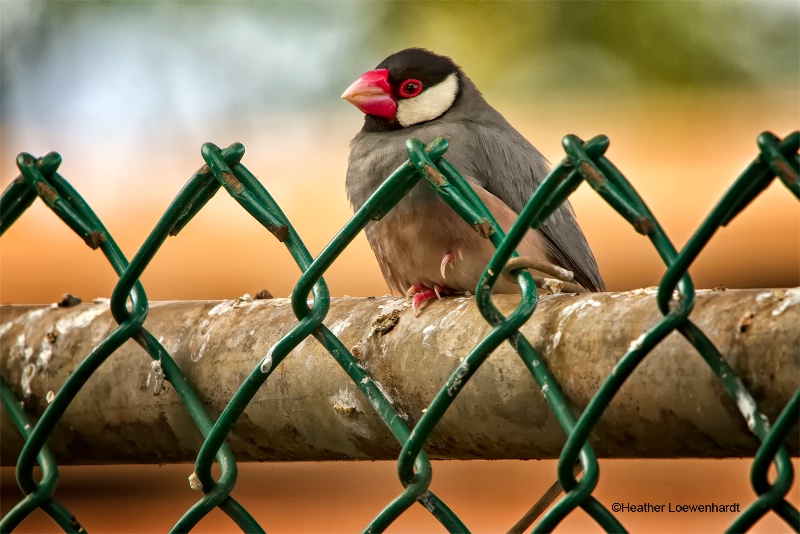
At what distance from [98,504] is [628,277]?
61.8 inches

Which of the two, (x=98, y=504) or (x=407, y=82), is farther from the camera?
(x=98, y=504)

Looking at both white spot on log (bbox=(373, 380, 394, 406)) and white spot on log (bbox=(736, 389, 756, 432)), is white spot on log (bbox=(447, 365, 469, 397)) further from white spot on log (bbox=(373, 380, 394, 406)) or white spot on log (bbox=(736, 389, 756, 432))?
white spot on log (bbox=(736, 389, 756, 432))

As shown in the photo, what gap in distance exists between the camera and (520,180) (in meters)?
2.03

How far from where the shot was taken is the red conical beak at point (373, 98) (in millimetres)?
2092

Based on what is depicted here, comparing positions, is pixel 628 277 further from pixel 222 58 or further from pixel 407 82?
pixel 222 58

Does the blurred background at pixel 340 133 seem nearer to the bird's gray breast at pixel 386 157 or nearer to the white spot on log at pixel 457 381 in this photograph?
the bird's gray breast at pixel 386 157

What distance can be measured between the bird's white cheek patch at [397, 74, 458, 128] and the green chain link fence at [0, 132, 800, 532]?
122cm

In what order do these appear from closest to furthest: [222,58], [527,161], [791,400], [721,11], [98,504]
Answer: [791,400] → [527,161] → [98,504] → [721,11] → [222,58]

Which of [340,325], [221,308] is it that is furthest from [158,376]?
[340,325]

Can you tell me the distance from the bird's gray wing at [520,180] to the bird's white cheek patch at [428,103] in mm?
96

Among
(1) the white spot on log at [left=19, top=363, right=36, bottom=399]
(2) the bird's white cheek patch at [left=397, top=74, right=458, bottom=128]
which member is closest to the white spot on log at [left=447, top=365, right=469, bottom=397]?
(1) the white spot on log at [left=19, top=363, right=36, bottom=399]

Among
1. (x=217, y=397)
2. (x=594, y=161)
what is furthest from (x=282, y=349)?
(x=594, y=161)

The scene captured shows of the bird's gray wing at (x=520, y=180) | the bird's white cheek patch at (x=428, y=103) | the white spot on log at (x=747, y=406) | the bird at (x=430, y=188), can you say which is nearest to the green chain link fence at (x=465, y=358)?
the white spot on log at (x=747, y=406)

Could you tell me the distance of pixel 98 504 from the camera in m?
2.45
